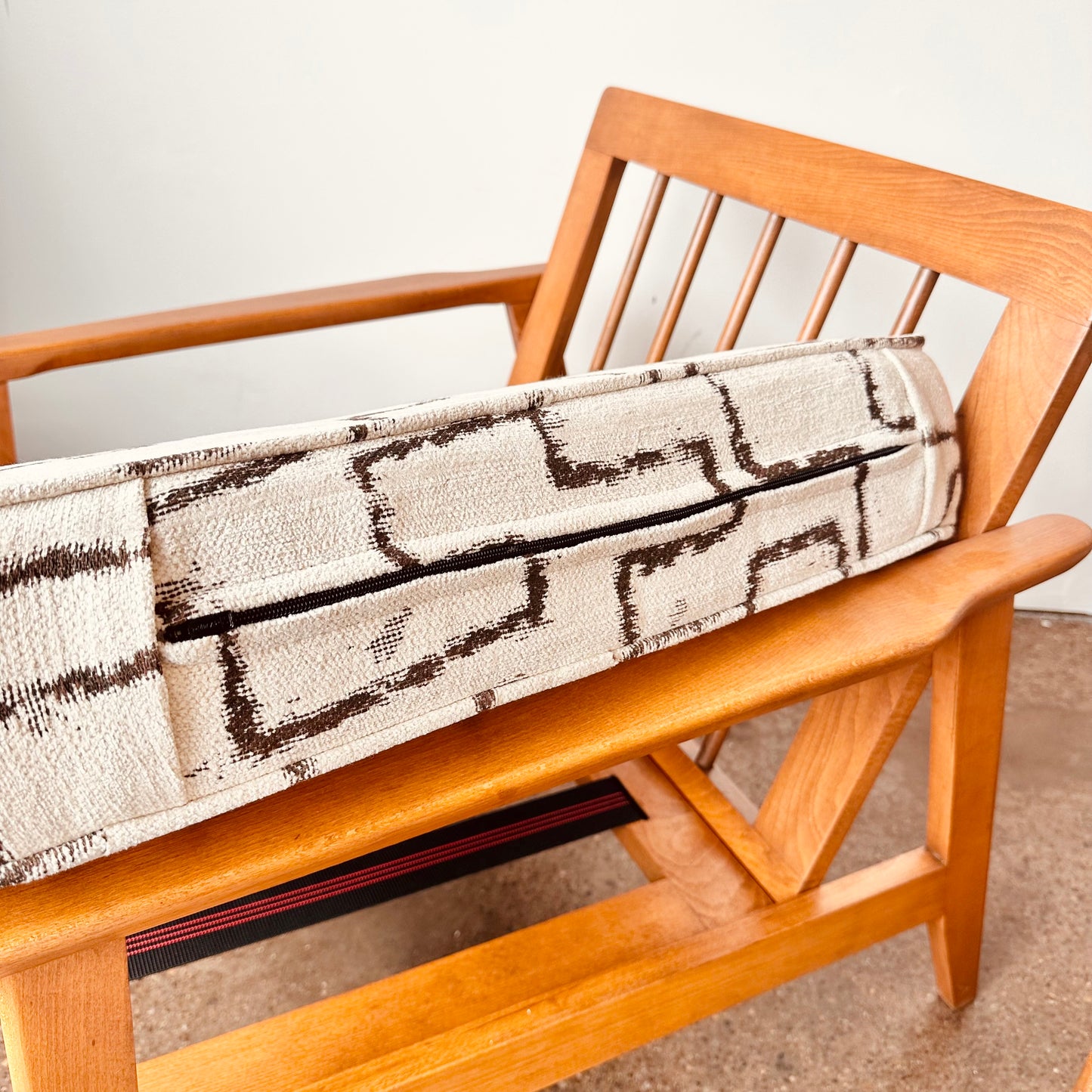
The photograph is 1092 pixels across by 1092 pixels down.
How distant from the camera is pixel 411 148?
1.24 meters

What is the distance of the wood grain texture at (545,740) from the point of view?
14.7 inches

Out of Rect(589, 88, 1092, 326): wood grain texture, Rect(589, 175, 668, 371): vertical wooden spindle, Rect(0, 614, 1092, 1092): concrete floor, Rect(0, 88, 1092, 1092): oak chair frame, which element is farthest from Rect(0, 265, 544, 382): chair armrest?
Rect(0, 614, 1092, 1092): concrete floor

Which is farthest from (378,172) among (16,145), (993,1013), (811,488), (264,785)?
(993,1013)

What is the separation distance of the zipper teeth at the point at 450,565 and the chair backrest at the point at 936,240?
0.14m

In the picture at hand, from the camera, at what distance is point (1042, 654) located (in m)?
1.38

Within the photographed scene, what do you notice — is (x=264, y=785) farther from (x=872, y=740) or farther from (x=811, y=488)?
(x=872, y=740)

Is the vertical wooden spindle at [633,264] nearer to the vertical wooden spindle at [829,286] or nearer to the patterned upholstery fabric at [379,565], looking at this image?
the vertical wooden spindle at [829,286]

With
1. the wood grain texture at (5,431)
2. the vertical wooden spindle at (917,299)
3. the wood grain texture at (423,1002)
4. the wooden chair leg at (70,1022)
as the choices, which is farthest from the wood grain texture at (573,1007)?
the wood grain texture at (5,431)

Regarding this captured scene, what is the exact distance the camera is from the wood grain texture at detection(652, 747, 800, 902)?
713mm

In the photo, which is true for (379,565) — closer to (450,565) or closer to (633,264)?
(450,565)

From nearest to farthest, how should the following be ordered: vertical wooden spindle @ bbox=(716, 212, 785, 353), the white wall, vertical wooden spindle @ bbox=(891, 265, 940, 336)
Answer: vertical wooden spindle @ bbox=(891, 265, 940, 336)
vertical wooden spindle @ bbox=(716, 212, 785, 353)
the white wall

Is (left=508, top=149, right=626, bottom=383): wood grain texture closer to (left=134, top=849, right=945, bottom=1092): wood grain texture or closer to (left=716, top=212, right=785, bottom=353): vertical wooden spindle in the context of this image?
(left=716, top=212, right=785, bottom=353): vertical wooden spindle

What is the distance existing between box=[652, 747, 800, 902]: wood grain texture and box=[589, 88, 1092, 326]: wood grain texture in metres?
0.38

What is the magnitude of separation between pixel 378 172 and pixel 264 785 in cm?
107
